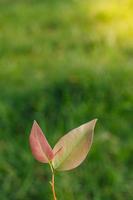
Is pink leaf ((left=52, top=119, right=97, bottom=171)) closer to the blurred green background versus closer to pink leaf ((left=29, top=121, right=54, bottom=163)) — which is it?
pink leaf ((left=29, top=121, right=54, bottom=163))

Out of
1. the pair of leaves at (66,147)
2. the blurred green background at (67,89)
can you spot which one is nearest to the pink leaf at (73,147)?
the pair of leaves at (66,147)

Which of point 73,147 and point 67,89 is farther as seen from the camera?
point 67,89

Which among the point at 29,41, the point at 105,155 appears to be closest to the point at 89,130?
the point at 105,155

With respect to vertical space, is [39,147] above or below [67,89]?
above

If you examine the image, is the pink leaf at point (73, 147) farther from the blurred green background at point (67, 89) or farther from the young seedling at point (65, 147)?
the blurred green background at point (67, 89)

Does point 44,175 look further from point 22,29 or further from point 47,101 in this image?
point 22,29

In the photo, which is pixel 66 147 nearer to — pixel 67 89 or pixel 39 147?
pixel 39 147

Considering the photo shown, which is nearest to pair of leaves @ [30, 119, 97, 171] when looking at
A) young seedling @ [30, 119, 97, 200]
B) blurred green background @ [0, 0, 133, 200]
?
young seedling @ [30, 119, 97, 200]

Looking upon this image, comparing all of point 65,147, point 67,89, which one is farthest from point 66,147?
point 67,89
